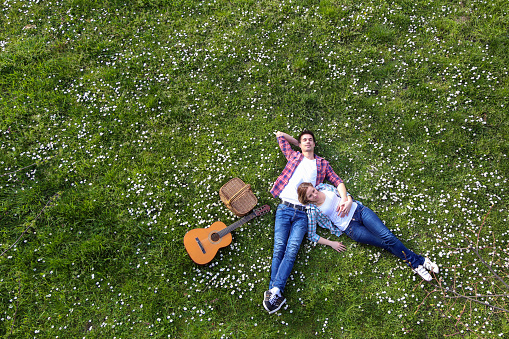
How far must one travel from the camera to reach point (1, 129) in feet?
22.7

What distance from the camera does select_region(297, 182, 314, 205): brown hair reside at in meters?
5.71

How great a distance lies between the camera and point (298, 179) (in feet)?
20.4

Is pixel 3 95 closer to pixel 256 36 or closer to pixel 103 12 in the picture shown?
pixel 103 12

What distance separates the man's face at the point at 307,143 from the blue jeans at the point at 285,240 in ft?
4.00

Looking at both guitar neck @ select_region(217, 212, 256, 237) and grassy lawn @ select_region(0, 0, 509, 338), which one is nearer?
grassy lawn @ select_region(0, 0, 509, 338)

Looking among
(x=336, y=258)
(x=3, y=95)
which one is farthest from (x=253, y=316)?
(x=3, y=95)

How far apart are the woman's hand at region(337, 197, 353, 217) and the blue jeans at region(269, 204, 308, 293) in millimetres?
649

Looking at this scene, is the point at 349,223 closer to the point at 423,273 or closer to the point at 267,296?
the point at 423,273

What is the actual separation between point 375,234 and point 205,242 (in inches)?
124

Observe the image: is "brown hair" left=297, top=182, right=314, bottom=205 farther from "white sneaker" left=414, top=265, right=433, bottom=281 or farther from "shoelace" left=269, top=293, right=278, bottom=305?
"white sneaker" left=414, top=265, right=433, bottom=281

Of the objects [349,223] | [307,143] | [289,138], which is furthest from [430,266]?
[289,138]

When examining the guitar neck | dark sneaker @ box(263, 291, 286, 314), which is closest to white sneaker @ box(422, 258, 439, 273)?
dark sneaker @ box(263, 291, 286, 314)

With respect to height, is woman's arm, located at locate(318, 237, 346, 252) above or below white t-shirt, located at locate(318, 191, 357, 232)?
below

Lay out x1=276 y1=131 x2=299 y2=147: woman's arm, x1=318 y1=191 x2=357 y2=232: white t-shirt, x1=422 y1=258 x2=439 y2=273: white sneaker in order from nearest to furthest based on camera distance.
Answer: x1=422 y1=258 x2=439 y2=273: white sneaker, x1=318 y1=191 x2=357 y2=232: white t-shirt, x1=276 y1=131 x2=299 y2=147: woman's arm
